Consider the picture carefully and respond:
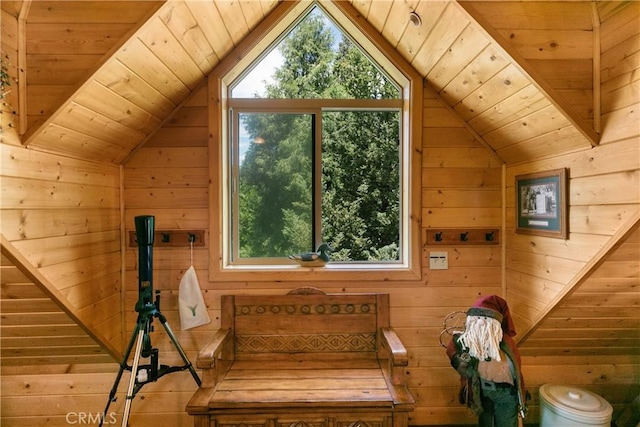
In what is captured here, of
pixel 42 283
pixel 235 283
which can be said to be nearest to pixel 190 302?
pixel 235 283

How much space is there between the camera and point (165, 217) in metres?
2.03

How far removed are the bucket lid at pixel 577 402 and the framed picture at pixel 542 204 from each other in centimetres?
98

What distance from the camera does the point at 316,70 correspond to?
87.5 inches

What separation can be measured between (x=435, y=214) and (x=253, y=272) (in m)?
1.29

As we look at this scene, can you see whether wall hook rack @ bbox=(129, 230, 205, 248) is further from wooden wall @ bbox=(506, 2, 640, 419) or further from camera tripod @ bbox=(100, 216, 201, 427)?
wooden wall @ bbox=(506, 2, 640, 419)

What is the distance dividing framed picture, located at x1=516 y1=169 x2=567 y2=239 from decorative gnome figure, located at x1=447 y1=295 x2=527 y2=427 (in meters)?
0.50

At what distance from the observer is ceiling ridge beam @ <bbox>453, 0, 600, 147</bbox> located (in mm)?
1315

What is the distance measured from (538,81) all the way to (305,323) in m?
1.79

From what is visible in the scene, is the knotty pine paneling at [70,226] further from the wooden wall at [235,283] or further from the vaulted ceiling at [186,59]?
the vaulted ceiling at [186,59]

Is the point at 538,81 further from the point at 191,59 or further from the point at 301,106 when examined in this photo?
the point at 191,59

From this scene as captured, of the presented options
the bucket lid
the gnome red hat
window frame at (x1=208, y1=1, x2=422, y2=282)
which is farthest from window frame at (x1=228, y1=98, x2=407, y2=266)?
the bucket lid

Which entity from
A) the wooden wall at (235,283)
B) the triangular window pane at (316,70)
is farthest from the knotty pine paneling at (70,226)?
the triangular window pane at (316,70)

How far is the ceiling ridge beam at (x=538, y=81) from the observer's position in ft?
4.32

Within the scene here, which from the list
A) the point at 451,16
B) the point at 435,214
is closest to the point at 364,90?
the point at 451,16
